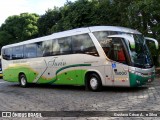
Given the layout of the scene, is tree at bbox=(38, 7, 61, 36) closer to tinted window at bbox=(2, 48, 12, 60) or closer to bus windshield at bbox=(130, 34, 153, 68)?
tinted window at bbox=(2, 48, 12, 60)

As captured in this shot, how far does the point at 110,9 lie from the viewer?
2564 centimetres

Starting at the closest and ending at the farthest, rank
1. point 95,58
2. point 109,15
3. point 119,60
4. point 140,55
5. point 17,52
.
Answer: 1. point 119,60
2. point 140,55
3. point 95,58
4. point 17,52
5. point 109,15

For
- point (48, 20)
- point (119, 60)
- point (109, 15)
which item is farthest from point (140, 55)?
point (48, 20)

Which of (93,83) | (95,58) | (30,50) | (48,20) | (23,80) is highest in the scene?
(48,20)

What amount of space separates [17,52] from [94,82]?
866cm

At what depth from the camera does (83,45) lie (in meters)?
16.2

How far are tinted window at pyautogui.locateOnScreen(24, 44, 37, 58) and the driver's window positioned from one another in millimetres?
7004

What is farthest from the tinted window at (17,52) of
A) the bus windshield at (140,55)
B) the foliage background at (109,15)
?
the bus windshield at (140,55)

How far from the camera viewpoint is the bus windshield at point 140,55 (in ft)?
47.5

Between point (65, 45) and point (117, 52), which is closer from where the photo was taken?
point (117, 52)

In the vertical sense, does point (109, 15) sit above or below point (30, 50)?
above

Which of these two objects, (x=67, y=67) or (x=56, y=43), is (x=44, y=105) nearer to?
(x=67, y=67)

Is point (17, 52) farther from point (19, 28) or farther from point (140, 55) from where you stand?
point (19, 28)

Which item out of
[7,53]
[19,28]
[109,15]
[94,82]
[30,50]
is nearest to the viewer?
[94,82]
